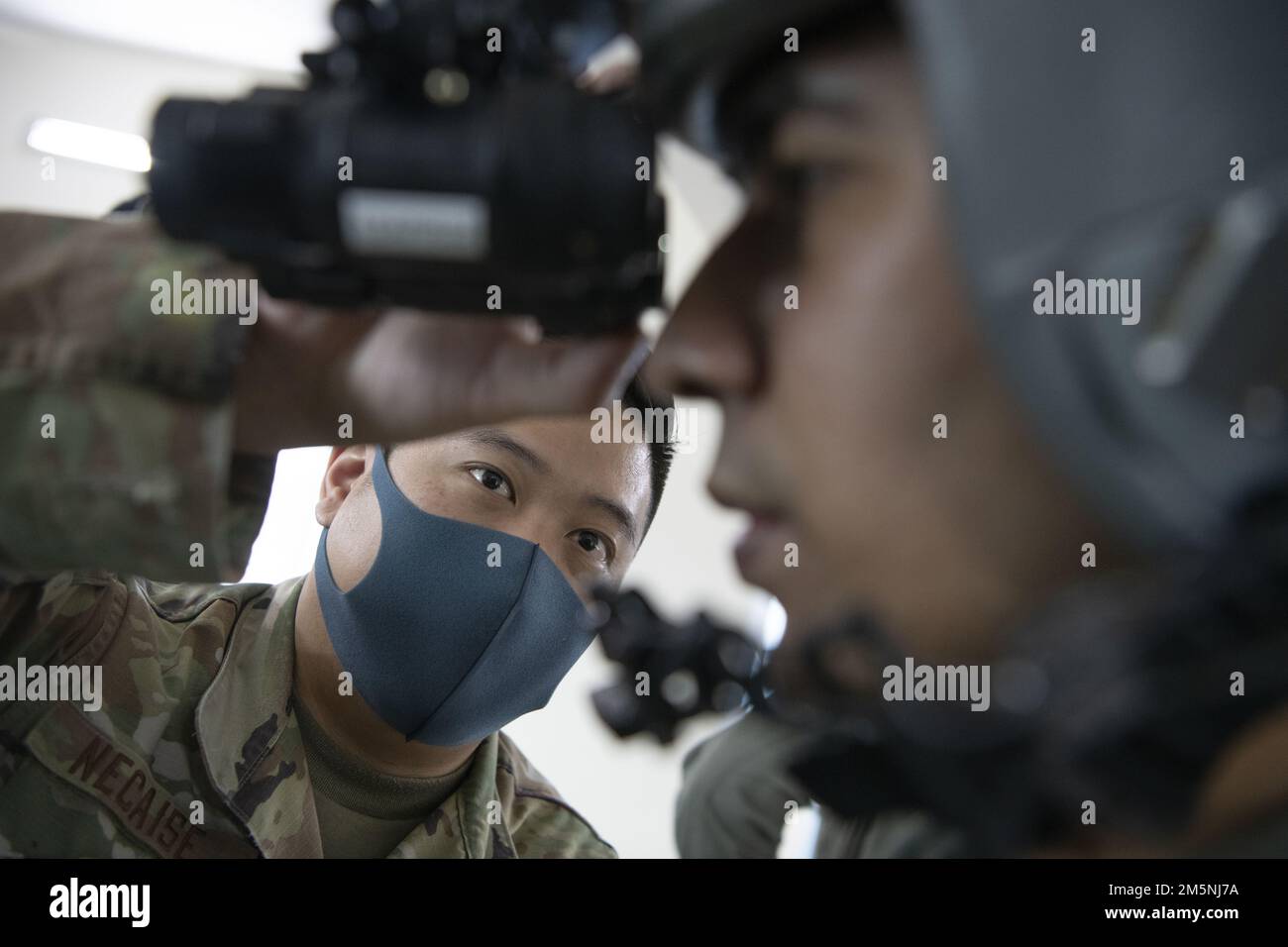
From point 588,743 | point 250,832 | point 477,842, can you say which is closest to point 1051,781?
point 250,832

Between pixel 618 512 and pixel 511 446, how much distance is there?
0.52 feet

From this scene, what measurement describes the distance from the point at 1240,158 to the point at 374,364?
597mm

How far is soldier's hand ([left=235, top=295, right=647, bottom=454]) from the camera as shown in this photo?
77cm

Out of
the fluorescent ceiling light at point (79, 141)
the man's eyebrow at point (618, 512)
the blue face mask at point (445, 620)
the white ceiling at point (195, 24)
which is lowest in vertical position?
the blue face mask at point (445, 620)

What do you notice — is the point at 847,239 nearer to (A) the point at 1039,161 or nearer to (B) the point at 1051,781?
(A) the point at 1039,161

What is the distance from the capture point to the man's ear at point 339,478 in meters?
1.37

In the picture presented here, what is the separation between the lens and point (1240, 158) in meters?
0.41

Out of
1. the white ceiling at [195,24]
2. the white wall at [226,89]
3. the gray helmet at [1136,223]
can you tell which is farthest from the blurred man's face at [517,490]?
the white ceiling at [195,24]

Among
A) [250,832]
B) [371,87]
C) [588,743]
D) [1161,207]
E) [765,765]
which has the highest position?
[371,87]

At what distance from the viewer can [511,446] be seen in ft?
4.13

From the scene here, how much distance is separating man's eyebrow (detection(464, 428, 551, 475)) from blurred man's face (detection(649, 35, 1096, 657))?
69 centimetres

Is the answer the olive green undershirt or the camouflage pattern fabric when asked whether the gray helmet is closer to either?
the camouflage pattern fabric

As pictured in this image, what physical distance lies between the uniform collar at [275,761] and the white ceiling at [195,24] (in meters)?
1.84

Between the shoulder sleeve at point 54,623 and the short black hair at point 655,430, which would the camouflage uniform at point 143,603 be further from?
the short black hair at point 655,430
